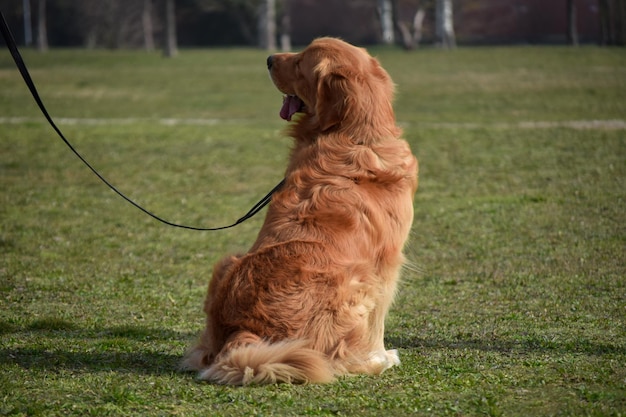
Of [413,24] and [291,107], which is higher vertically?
[413,24]

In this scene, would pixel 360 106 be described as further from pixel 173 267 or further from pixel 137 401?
pixel 173 267

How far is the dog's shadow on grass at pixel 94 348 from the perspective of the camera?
16.2ft

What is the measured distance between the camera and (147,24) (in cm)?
5744

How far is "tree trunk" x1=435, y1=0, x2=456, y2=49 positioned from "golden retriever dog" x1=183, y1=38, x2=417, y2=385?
142 ft

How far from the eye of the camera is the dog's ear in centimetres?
462

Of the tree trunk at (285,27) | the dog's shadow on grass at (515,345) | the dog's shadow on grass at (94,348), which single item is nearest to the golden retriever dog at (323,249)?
the dog's shadow on grass at (94,348)

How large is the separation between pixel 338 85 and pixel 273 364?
1.59 meters

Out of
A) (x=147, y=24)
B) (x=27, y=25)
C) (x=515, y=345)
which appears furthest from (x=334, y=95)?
(x=27, y=25)

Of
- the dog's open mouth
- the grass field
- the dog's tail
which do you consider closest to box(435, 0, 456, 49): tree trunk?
the grass field

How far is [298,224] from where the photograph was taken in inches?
176

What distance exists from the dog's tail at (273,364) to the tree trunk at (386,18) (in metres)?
46.7

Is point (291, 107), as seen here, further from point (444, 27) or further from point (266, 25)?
point (266, 25)

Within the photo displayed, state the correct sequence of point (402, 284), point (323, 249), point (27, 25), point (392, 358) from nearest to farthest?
1. point (323, 249)
2. point (392, 358)
3. point (402, 284)
4. point (27, 25)

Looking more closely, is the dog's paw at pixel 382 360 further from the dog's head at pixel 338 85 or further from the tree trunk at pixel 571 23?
the tree trunk at pixel 571 23
